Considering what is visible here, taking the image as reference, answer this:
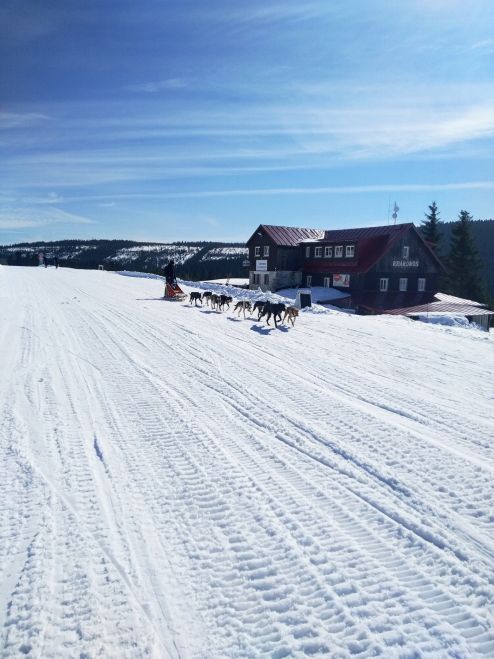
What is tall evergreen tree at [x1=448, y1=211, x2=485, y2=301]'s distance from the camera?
47656 mm

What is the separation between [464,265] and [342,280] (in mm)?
20500

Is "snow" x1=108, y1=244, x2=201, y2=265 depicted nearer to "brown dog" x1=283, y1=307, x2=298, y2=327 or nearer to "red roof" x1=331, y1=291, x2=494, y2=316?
"red roof" x1=331, y1=291, x2=494, y2=316

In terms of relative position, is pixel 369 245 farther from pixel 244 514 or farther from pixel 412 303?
Result: pixel 244 514

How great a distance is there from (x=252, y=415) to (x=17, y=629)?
362 cm

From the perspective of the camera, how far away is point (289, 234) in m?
40.6

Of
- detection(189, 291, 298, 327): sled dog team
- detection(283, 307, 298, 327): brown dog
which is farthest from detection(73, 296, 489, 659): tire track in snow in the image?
detection(283, 307, 298, 327): brown dog

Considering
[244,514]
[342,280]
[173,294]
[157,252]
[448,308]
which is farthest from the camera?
[157,252]

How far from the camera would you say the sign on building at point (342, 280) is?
118 ft

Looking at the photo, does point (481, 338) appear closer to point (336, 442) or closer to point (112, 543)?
point (336, 442)

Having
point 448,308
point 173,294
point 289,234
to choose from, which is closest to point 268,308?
point 173,294

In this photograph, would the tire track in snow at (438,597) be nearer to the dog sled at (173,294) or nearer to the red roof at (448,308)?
the dog sled at (173,294)

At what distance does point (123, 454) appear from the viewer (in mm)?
4660

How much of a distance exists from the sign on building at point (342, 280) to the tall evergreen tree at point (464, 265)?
18317 mm

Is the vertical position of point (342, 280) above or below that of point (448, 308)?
above
